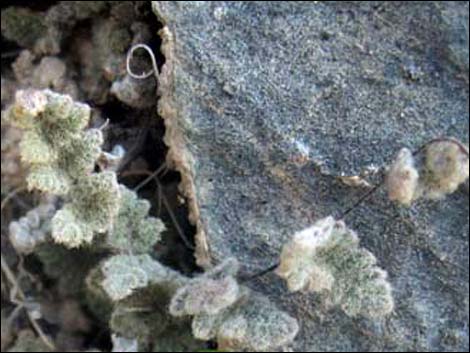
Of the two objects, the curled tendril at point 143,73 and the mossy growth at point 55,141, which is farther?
the curled tendril at point 143,73

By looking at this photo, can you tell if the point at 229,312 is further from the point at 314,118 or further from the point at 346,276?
the point at 314,118

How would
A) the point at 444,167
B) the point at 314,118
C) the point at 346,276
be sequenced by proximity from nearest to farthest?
the point at 444,167, the point at 346,276, the point at 314,118

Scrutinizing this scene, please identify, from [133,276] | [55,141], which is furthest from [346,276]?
[55,141]

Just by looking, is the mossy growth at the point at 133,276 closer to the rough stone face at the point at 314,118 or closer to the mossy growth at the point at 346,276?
the rough stone face at the point at 314,118


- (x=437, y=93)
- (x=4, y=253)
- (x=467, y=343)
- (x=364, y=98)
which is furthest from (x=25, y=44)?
(x=467, y=343)

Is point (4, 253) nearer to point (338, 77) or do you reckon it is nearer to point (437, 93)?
point (338, 77)

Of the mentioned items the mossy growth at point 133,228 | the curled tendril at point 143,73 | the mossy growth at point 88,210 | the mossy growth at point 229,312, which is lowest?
the mossy growth at point 229,312

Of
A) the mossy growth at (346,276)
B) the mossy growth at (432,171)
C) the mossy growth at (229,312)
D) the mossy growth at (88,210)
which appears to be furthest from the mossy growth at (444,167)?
the mossy growth at (88,210)

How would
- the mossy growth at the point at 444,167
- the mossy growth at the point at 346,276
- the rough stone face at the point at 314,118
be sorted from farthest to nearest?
the rough stone face at the point at 314,118 → the mossy growth at the point at 346,276 → the mossy growth at the point at 444,167
